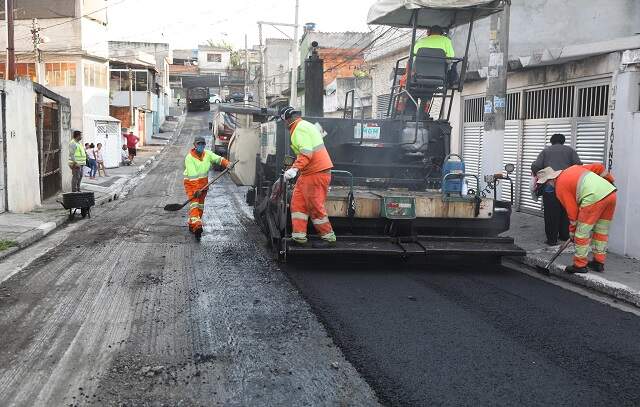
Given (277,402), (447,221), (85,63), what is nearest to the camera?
(277,402)

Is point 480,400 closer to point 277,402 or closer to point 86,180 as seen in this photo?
point 277,402

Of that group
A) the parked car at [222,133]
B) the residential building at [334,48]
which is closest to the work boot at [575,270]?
the parked car at [222,133]

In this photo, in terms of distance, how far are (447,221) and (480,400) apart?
162 inches

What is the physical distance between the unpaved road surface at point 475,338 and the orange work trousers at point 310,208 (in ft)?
1.50

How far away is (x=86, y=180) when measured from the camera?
2234 centimetres

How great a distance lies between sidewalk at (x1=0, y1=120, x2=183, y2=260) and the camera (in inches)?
386

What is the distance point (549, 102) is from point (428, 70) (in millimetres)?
4007

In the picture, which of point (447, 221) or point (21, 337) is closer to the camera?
point (21, 337)

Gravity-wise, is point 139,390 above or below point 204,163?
below

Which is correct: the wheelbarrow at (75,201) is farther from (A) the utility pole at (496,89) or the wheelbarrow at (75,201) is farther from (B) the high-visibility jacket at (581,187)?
(B) the high-visibility jacket at (581,187)

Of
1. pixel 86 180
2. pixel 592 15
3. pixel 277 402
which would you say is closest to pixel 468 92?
pixel 592 15

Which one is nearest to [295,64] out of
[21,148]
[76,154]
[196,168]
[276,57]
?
[76,154]

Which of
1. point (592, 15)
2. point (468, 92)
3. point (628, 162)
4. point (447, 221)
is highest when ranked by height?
point (592, 15)

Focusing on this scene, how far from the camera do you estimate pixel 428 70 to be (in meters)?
8.92
